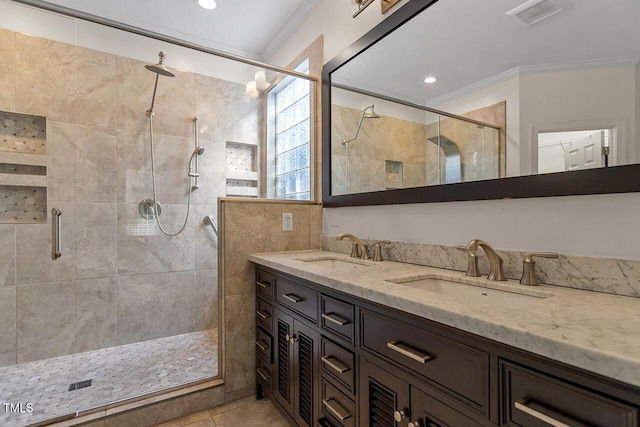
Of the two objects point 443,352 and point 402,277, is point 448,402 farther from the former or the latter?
point 402,277

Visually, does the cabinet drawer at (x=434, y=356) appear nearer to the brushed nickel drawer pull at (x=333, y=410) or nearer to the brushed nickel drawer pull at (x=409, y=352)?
the brushed nickel drawer pull at (x=409, y=352)

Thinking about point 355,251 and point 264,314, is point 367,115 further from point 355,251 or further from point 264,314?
point 264,314

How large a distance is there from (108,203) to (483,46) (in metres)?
2.55

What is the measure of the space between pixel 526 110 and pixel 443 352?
0.87m

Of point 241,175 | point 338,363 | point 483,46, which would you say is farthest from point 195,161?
point 483,46

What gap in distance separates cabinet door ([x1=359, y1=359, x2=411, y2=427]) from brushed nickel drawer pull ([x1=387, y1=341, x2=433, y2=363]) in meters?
0.10

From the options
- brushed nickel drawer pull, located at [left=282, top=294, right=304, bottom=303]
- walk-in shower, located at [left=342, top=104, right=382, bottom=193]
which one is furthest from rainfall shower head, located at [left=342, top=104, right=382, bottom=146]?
brushed nickel drawer pull, located at [left=282, top=294, right=304, bottom=303]

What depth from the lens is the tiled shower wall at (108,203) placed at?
2062 mm

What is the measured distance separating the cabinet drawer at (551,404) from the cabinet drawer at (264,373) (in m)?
1.32

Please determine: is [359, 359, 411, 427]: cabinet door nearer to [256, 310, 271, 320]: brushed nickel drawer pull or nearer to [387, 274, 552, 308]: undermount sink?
[387, 274, 552, 308]: undermount sink

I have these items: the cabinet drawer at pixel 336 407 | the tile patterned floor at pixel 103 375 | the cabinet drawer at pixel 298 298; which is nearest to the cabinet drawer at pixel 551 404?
the cabinet drawer at pixel 336 407

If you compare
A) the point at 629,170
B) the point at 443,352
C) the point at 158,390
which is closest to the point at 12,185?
the point at 158,390

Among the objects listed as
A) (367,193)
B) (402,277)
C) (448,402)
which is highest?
(367,193)

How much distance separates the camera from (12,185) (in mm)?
2064
